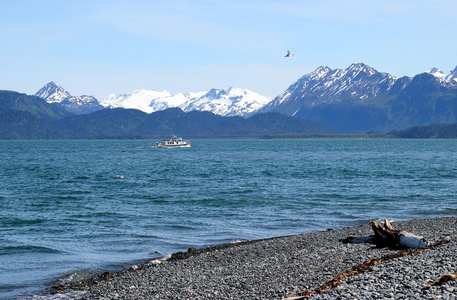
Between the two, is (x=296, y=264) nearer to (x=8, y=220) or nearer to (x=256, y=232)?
(x=256, y=232)

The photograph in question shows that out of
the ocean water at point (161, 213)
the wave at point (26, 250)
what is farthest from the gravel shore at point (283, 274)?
the wave at point (26, 250)

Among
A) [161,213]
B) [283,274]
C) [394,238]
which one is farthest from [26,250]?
[394,238]

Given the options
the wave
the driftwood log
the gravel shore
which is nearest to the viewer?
the gravel shore

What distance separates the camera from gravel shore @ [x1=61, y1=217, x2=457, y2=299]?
→ 1387cm

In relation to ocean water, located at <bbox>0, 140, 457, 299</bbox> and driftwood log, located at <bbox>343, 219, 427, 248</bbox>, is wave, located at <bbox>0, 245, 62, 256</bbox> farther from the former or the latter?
driftwood log, located at <bbox>343, 219, 427, 248</bbox>

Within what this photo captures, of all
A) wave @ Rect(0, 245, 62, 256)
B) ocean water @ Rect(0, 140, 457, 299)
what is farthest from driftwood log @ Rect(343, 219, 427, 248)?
wave @ Rect(0, 245, 62, 256)

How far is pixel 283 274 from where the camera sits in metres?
18.0

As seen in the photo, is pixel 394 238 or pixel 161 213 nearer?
pixel 394 238

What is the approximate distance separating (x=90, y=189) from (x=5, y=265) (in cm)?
3532

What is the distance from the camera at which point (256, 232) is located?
3102 cm

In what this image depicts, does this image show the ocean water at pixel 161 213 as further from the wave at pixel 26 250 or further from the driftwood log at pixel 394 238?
the driftwood log at pixel 394 238

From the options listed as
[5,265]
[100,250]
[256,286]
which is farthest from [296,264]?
[5,265]

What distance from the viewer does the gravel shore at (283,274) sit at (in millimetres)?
13867

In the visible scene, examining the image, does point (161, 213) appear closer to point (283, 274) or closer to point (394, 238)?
point (394, 238)
